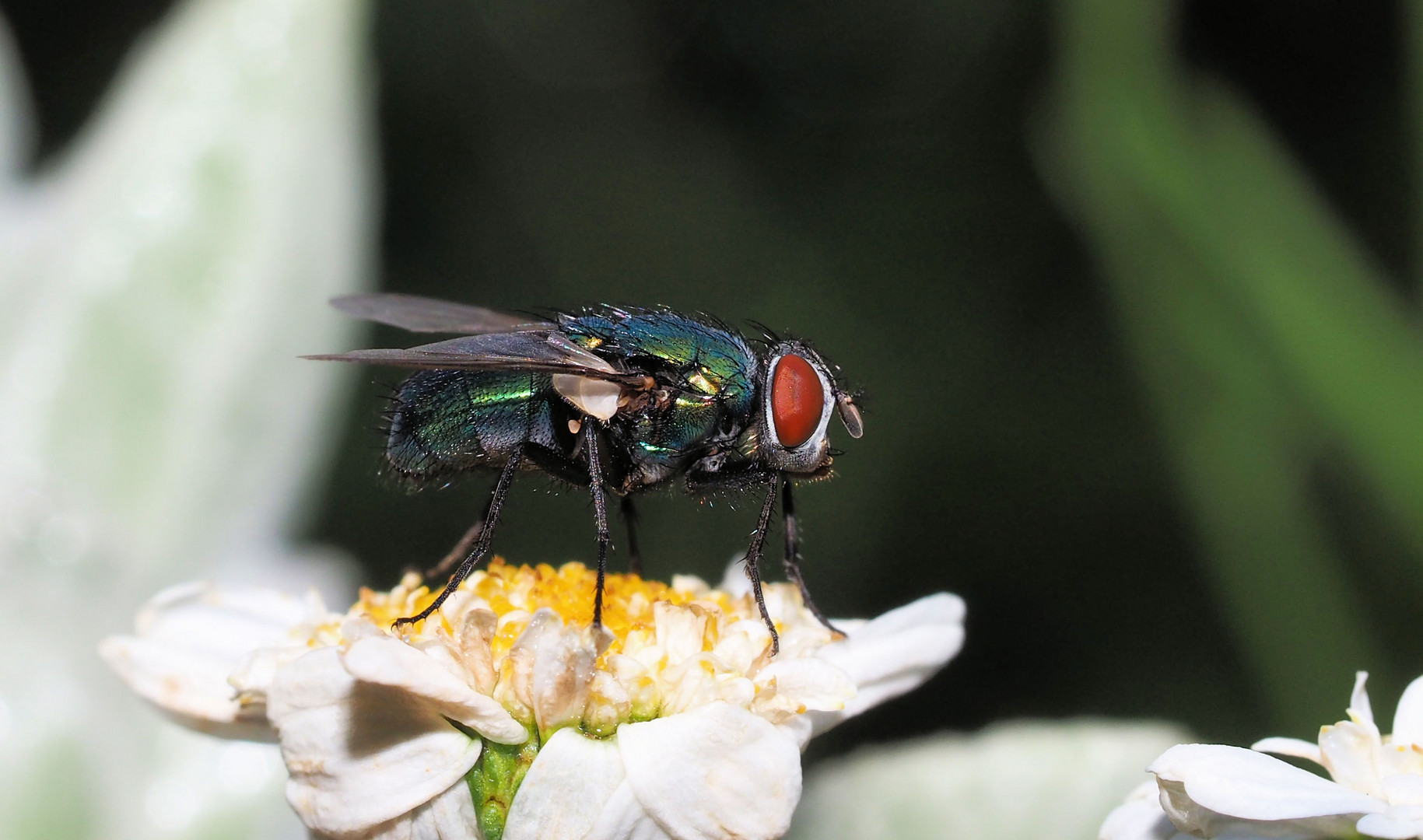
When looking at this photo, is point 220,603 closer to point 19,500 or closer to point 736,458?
point 19,500

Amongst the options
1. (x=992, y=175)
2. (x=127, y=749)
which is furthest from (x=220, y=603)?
(x=992, y=175)

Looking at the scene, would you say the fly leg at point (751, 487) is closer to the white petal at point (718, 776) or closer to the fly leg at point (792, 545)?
the fly leg at point (792, 545)

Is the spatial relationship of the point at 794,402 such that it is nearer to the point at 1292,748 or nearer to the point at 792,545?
the point at 792,545

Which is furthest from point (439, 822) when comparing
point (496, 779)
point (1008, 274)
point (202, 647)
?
point (1008, 274)

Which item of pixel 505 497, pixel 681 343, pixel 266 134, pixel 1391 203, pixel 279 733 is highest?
pixel 1391 203

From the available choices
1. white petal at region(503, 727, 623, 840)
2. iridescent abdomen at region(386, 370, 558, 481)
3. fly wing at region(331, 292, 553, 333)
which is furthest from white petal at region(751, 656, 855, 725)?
fly wing at region(331, 292, 553, 333)

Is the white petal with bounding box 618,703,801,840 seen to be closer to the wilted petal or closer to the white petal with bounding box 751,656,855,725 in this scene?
the white petal with bounding box 751,656,855,725
